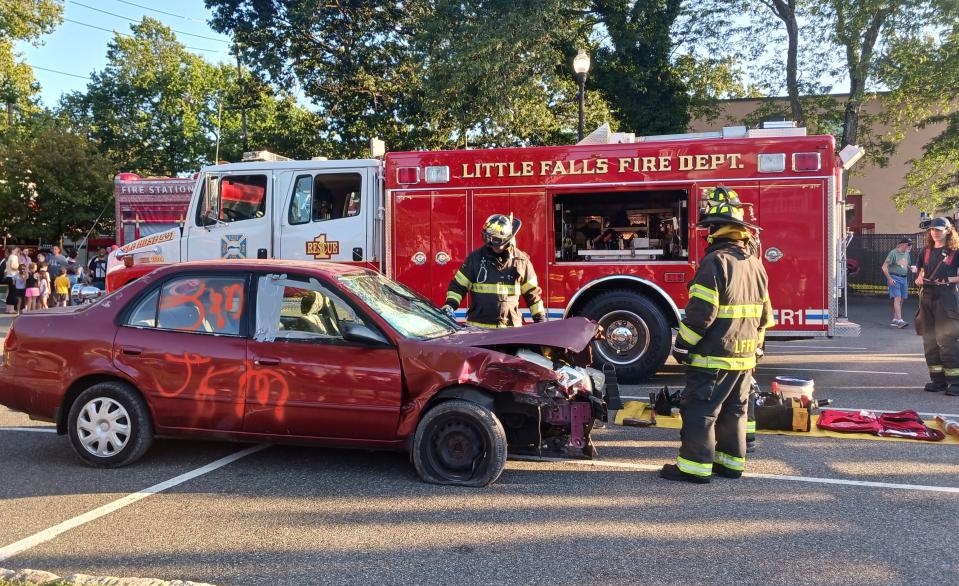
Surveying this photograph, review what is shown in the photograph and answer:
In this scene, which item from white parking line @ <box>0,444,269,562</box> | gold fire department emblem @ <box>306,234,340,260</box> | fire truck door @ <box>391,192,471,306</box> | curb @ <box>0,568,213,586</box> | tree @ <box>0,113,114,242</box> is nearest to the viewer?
curb @ <box>0,568,213,586</box>

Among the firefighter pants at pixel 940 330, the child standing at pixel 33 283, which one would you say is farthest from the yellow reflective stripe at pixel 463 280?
the child standing at pixel 33 283

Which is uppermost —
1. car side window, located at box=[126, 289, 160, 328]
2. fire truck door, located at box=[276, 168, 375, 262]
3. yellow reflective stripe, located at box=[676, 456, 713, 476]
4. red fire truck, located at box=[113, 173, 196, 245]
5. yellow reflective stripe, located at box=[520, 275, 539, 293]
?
red fire truck, located at box=[113, 173, 196, 245]

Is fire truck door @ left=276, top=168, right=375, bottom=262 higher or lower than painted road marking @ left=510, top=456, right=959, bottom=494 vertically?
higher

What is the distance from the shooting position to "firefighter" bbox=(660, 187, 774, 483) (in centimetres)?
462

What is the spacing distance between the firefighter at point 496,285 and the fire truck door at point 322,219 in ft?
9.64

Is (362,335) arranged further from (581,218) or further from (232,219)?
(232,219)

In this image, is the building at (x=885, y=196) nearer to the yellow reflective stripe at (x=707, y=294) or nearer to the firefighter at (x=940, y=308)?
the firefighter at (x=940, y=308)

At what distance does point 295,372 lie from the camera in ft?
15.4

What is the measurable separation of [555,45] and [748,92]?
8.35 meters

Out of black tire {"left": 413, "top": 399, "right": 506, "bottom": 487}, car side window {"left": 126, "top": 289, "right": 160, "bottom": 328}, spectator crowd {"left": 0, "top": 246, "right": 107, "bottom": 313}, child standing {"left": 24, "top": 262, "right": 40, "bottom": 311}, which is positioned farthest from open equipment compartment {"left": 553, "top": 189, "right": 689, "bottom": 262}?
child standing {"left": 24, "top": 262, "right": 40, "bottom": 311}

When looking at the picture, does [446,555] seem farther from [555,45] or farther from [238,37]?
[238,37]

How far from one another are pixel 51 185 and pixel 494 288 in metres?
32.7

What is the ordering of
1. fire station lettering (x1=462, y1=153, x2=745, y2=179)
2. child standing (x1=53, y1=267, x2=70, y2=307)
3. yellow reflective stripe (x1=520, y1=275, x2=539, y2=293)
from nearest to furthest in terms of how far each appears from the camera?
yellow reflective stripe (x1=520, y1=275, x2=539, y2=293) → fire station lettering (x1=462, y1=153, x2=745, y2=179) → child standing (x1=53, y1=267, x2=70, y2=307)

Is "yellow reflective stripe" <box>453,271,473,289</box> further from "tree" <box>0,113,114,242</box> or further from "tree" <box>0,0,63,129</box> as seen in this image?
"tree" <box>0,0,63,129</box>
